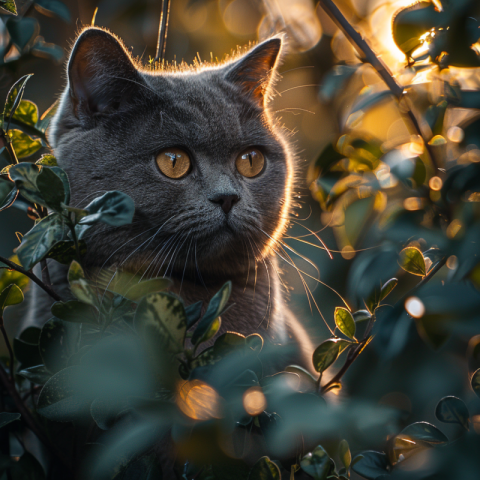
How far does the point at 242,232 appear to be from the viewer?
111 centimetres

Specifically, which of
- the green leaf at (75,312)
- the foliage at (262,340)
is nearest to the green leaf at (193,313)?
the foliage at (262,340)

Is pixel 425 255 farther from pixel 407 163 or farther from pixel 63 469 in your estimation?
pixel 63 469

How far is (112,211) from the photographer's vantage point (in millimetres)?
519

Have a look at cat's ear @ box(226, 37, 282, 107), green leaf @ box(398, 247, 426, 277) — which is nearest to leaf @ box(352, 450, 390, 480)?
green leaf @ box(398, 247, 426, 277)

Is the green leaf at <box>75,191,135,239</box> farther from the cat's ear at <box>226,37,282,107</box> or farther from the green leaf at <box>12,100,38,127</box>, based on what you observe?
the cat's ear at <box>226,37,282,107</box>

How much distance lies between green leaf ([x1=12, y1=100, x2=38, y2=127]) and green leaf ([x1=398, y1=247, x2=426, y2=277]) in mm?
837

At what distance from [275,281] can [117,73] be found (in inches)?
30.5

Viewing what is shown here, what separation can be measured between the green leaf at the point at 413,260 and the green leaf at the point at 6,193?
0.61 metres

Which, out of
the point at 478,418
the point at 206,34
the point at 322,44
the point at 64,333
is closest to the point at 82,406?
the point at 64,333

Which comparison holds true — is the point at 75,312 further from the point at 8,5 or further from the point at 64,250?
the point at 8,5

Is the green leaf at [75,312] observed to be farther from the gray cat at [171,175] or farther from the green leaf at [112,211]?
the gray cat at [171,175]

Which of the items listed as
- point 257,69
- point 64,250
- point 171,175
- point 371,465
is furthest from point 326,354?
point 257,69

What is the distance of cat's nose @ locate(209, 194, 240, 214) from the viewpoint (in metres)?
1.04

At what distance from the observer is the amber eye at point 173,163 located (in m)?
1.09
